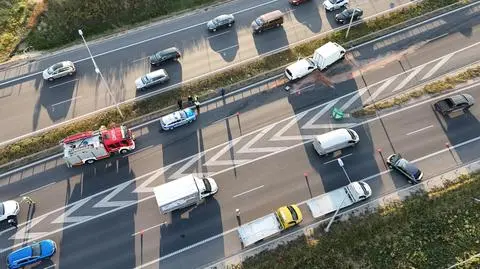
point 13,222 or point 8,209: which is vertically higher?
point 8,209

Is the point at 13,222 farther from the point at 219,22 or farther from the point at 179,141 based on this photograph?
the point at 219,22

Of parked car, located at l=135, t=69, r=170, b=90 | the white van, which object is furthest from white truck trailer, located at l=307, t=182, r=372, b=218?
parked car, located at l=135, t=69, r=170, b=90

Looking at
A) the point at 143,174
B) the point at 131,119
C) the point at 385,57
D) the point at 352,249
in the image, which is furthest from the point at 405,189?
the point at 131,119

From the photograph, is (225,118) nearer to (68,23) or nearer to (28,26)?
(68,23)

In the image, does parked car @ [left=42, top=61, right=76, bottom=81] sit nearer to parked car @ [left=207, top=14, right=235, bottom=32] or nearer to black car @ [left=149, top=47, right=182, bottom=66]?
black car @ [left=149, top=47, right=182, bottom=66]

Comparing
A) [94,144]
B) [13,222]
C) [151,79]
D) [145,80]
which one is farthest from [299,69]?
[13,222]

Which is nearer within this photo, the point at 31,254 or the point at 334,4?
the point at 31,254
